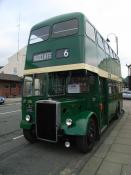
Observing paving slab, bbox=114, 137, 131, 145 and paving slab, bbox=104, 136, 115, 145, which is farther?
paving slab, bbox=104, 136, 115, 145

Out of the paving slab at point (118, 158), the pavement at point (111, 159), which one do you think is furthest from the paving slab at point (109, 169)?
the paving slab at point (118, 158)

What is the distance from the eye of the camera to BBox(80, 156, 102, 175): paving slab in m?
5.45

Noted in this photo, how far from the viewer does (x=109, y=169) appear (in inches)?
222

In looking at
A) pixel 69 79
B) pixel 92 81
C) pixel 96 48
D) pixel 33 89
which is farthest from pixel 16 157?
pixel 96 48

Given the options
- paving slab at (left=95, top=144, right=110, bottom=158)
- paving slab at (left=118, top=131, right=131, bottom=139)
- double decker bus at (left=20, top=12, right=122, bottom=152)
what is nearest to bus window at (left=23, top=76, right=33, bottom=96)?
double decker bus at (left=20, top=12, right=122, bottom=152)

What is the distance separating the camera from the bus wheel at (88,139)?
22.1 feet

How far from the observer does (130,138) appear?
29.4ft

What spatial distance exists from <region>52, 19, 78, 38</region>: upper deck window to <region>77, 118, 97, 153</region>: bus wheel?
2808 millimetres

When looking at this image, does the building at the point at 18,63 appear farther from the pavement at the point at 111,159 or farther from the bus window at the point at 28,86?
the pavement at the point at 111,159

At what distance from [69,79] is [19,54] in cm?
4561

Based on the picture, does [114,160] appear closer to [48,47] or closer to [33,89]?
[33,89]

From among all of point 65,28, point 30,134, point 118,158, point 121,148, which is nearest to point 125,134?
point 121,148

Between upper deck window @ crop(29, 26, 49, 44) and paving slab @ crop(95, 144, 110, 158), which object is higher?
upper deck window @ crop(29, 26, 49, 44)

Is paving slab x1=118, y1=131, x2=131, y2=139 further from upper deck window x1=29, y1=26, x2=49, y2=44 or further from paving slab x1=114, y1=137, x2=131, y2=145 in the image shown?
upper deck window x1=29, y1=26, x2=49, y2=44
